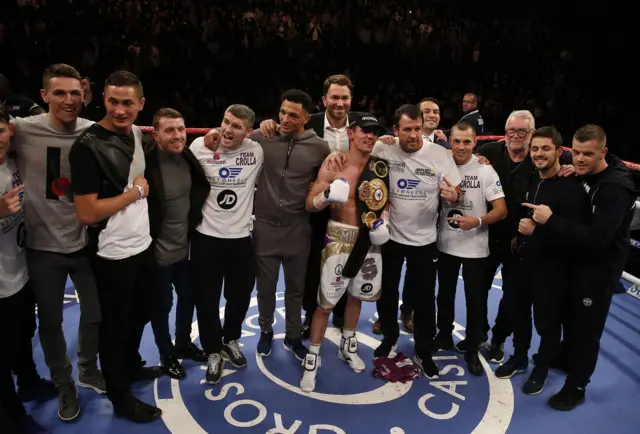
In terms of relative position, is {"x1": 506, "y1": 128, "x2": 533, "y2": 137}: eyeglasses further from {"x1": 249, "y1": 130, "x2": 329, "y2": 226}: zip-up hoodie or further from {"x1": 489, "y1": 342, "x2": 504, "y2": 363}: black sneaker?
{"x1": 489, "y1": 342, "x2": 504, "y2": 363}: black sneaker

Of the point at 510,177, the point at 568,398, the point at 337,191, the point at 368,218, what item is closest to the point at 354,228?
the point at 368,218

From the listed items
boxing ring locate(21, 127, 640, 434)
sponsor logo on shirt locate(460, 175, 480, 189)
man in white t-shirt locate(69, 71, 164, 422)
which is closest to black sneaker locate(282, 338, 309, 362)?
boxing ring locate(21, 127, 640, 434)

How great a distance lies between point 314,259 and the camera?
3270 millimetres

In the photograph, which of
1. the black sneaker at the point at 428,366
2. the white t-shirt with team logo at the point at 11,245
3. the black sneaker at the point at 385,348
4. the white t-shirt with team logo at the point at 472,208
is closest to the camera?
the white t-shirt with team logo at the point at 11,245

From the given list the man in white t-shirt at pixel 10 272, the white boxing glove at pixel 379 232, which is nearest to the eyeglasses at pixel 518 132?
the white boxing glove at pixel 379 232

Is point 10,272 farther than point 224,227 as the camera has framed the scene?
No

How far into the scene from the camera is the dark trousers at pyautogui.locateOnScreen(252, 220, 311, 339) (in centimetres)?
298

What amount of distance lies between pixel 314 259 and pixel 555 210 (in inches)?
60.7

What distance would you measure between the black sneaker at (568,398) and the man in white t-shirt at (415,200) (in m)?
0.69

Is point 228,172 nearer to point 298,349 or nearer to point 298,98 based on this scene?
point 298,98

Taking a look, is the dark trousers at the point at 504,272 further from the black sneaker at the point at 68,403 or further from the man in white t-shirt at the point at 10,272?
the man in white t-shirt at the point at 10,272

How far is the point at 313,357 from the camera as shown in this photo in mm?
2945

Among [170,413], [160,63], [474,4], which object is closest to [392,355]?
[170,413]

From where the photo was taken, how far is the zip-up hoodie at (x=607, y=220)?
2443mm
